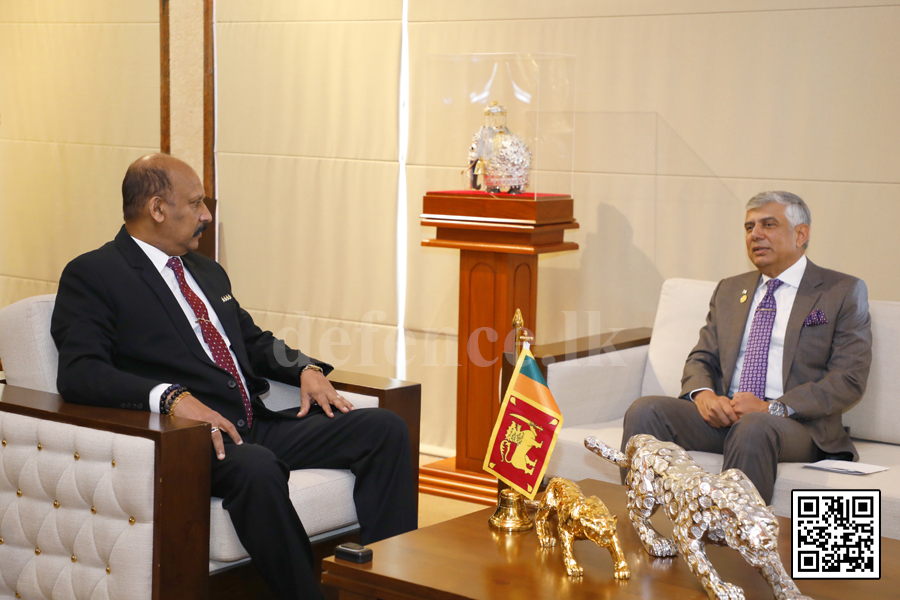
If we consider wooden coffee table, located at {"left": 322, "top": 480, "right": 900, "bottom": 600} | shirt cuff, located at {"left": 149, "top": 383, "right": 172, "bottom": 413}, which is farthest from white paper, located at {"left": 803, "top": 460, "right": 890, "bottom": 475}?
shirt cuff, located at {"left": 149, "top": 383, "right": 172, "bottom": 413}

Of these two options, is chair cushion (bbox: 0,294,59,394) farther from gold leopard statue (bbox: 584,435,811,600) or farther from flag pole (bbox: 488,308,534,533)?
gold leopard statue (bbox: 584,435,811,600)

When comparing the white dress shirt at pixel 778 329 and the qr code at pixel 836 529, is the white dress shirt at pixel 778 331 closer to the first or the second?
the white dress shirt at pixel 778 329

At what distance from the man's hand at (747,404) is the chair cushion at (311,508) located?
3.85 ft

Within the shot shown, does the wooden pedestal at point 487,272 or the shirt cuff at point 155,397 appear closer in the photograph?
the shirt cuff at point 155,397

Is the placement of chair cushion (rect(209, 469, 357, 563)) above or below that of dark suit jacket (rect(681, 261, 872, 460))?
below

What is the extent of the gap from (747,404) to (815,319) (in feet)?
1.17

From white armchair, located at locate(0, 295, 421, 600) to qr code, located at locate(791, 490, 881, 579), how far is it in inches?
47.0

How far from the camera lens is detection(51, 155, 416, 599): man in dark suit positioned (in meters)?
2.20

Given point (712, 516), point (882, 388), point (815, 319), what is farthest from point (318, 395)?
point (882, 388)

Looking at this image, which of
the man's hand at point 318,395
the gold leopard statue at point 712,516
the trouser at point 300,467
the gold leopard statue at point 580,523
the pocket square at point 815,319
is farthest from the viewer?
the pocket square at point 815,319

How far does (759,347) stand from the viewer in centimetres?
299

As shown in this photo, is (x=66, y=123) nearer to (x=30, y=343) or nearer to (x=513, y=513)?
(x=30, y=343)

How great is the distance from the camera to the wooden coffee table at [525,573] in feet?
5.64

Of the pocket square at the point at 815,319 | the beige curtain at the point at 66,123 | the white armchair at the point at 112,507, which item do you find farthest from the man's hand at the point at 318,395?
the beige curtain at the point at 66,123
